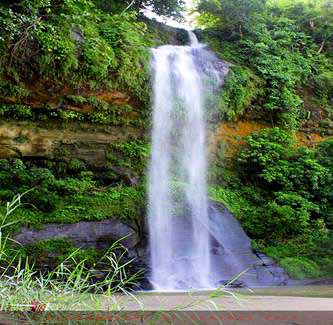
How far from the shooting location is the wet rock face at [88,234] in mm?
9109

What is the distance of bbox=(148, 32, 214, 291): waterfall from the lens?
9.58 m

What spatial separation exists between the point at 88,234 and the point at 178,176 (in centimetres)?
322

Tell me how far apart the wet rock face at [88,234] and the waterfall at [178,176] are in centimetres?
69

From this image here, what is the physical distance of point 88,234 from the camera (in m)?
9.40

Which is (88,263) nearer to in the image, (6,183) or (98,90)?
(6,183)

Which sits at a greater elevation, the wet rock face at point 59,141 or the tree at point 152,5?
the tree at point 152,5

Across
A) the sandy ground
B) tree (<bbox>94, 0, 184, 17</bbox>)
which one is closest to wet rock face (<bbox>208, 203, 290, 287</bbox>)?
the sandy ground

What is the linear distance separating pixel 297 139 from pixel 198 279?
6.79m

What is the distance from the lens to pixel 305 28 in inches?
656

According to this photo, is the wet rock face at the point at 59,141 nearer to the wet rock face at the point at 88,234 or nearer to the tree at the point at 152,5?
the wet rock face at the point at 88,234

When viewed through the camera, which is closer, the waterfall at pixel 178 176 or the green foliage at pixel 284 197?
the waterfall at pixel 178 176

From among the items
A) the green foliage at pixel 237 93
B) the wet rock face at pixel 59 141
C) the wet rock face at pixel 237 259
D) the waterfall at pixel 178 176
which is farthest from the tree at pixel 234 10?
the wet rock face at pixel 237 259

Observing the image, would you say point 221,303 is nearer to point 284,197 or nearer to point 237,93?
point 284,197

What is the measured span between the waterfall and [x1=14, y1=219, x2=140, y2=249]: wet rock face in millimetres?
687
